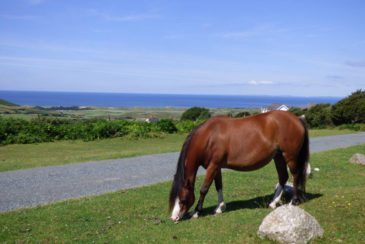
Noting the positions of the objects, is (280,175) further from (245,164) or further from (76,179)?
(76,179)

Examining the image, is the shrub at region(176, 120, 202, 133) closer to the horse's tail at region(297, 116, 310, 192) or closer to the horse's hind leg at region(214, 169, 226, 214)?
the horse's tail at region(297, 116, 310, 192)

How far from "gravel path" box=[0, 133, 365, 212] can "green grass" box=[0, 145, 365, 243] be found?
3.65 ft

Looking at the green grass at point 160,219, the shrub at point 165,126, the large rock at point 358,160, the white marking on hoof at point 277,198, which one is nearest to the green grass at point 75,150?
the shrub at point 165,126

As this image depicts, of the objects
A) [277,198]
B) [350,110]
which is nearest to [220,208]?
[277,198]

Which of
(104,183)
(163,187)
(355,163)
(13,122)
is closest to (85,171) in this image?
(104,183)

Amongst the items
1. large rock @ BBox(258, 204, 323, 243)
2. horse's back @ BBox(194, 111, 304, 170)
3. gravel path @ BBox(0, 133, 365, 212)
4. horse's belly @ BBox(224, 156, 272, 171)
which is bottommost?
gravel path @ BBox(0, 133, 365, 212)

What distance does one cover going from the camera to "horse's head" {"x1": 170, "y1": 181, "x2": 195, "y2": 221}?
855 cm

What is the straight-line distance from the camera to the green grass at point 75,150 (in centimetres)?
1828

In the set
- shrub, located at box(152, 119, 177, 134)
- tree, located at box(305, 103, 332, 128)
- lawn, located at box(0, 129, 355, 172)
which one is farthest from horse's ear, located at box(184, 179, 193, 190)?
tree, located at box(305, 103, 332, 128)

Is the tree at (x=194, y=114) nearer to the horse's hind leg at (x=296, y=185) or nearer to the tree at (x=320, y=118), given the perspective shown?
the tree at (x=320, y=118)

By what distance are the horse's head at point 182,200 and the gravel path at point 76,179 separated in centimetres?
382

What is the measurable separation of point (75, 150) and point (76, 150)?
5cm

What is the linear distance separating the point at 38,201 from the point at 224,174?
6.16 metres

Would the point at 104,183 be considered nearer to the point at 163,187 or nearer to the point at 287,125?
the point at 163,187
